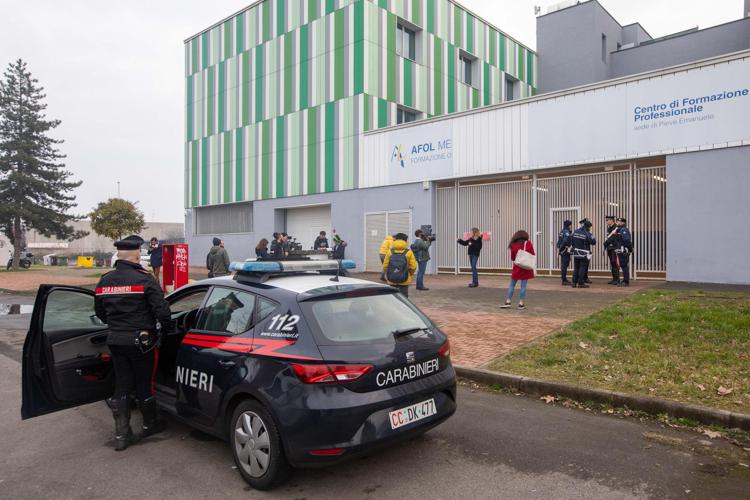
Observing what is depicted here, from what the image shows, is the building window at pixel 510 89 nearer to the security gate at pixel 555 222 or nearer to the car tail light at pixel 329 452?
the security gate at pixel 555 222

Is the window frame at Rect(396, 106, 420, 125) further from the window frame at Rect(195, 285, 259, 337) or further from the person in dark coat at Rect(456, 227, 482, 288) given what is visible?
the window frame at Rect(195, 285, 259, 337)

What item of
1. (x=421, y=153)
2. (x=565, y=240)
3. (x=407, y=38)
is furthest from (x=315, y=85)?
(x=565, y=240)

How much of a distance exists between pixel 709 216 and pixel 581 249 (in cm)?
349

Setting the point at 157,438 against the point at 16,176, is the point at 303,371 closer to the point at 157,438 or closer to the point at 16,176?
the point at 157,438

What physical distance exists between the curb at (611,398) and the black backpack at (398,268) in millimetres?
2788

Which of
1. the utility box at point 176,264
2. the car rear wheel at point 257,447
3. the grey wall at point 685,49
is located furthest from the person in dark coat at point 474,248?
the grey wall at point 685,49

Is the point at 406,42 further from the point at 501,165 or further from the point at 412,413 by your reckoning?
the point at 412,413

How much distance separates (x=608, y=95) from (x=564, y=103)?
49.9 inches

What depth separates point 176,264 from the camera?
44.4 ft

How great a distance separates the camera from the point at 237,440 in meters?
3.56

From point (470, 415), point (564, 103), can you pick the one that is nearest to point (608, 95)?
point (564, 103)

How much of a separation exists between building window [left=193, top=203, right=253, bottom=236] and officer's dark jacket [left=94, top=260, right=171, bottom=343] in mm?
23227

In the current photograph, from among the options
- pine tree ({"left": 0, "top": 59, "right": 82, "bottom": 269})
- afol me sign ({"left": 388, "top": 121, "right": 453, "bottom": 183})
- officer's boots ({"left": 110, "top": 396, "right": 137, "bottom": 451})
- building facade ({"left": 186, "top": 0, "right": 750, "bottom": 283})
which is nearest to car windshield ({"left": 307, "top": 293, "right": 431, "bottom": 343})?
officer's boots ({"left": 110, "top": 396, "right": 137, "bottom": 451})

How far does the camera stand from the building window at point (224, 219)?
90.2ft
